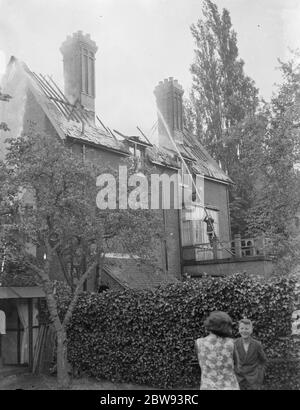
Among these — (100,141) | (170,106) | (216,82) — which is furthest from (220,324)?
(216,82)

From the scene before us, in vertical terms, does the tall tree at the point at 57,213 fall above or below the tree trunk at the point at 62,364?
above

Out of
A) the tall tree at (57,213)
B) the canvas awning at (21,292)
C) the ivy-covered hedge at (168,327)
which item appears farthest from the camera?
the canvas awning at (21,292)

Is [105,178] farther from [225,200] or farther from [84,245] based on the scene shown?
[225,200]

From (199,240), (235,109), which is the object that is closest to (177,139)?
(199,240)

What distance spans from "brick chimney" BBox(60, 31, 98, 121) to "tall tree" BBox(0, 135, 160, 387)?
9.18 metres

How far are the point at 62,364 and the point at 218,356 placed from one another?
7.43 metres

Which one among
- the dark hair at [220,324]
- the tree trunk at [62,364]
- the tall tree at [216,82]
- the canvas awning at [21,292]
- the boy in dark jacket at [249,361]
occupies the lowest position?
the tree trunk at [62,364]

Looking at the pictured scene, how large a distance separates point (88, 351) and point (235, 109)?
980 inches

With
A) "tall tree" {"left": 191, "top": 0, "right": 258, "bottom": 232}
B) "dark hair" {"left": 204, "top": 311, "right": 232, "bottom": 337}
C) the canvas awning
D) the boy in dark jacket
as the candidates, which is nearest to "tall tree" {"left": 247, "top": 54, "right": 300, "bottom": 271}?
the canvas awning

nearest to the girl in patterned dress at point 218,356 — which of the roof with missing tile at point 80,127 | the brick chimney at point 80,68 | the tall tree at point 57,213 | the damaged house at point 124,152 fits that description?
the tall tree at point 57,213

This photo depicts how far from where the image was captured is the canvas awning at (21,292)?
45.1 ft

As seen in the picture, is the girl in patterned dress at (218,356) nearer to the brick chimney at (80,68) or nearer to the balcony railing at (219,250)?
the balcony railing at (219,250)

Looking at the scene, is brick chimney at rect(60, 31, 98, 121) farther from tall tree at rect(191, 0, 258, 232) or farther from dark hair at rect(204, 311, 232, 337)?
dark hair at rect(204, 311, 232, 337)

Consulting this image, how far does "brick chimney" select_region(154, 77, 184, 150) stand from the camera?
26066mm
